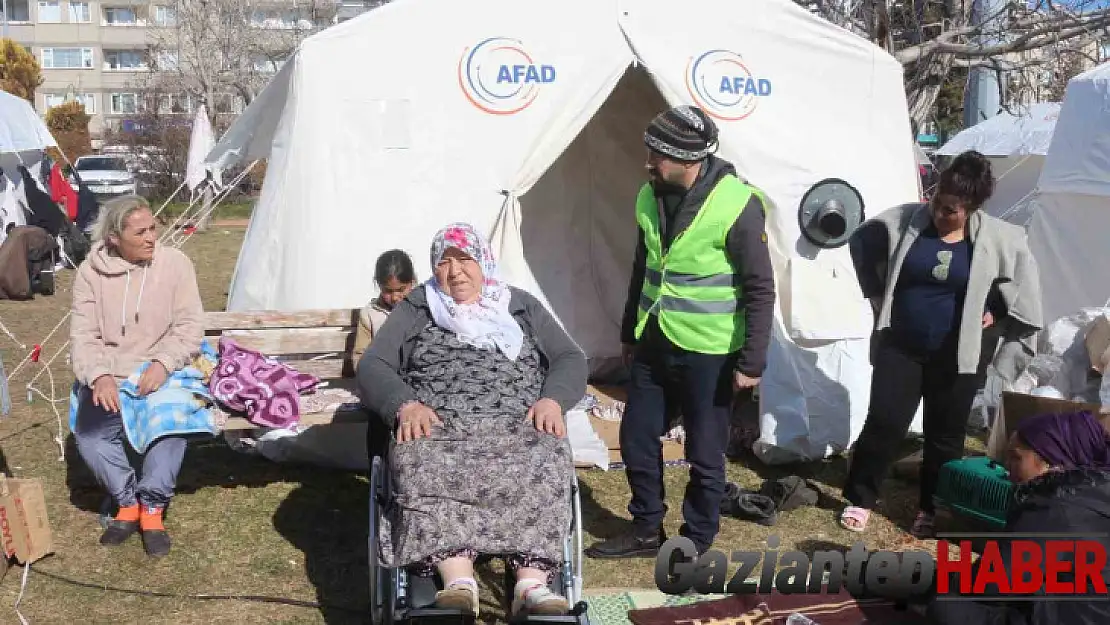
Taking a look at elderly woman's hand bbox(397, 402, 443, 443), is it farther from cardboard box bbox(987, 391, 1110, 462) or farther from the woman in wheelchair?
cardboard box bbox(987, 391, 1110, 462)

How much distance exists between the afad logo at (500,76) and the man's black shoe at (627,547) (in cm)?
273

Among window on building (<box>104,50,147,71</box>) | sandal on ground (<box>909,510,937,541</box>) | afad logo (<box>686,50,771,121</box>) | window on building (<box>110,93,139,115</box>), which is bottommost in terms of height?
sandal on ground (<box>909,510,937,541</box>)

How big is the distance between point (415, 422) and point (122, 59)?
172 ft

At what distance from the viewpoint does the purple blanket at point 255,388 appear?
4.79 meters

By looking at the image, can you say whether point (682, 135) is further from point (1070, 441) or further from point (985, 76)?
point (985, 76)

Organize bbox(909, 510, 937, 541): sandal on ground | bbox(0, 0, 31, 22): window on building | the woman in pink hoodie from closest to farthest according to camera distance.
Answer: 1. the woman in pink hoodie
2. bbox(909, 510, 937, 541): sandal on ground
3. bbox(0, 0, 31, 22): window on building

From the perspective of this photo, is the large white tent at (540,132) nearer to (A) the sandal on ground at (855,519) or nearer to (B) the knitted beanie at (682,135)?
(A) the sandal on ground at (855,519)

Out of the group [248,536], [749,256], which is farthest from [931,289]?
[248,536]

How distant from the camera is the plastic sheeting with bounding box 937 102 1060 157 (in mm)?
14000

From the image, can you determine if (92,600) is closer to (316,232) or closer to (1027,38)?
(316,232)

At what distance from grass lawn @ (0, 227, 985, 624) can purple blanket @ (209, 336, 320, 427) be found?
0.49 metres

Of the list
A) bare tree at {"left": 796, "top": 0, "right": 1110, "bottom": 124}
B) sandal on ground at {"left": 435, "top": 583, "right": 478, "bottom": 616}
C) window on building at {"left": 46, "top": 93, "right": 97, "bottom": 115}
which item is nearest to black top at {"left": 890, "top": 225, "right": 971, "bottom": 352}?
sandal on ground at {"left": 435, "top": 583, "right": 478, "bottom": 616}

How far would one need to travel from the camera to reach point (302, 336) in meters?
5.45

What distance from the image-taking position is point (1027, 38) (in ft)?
27.2
